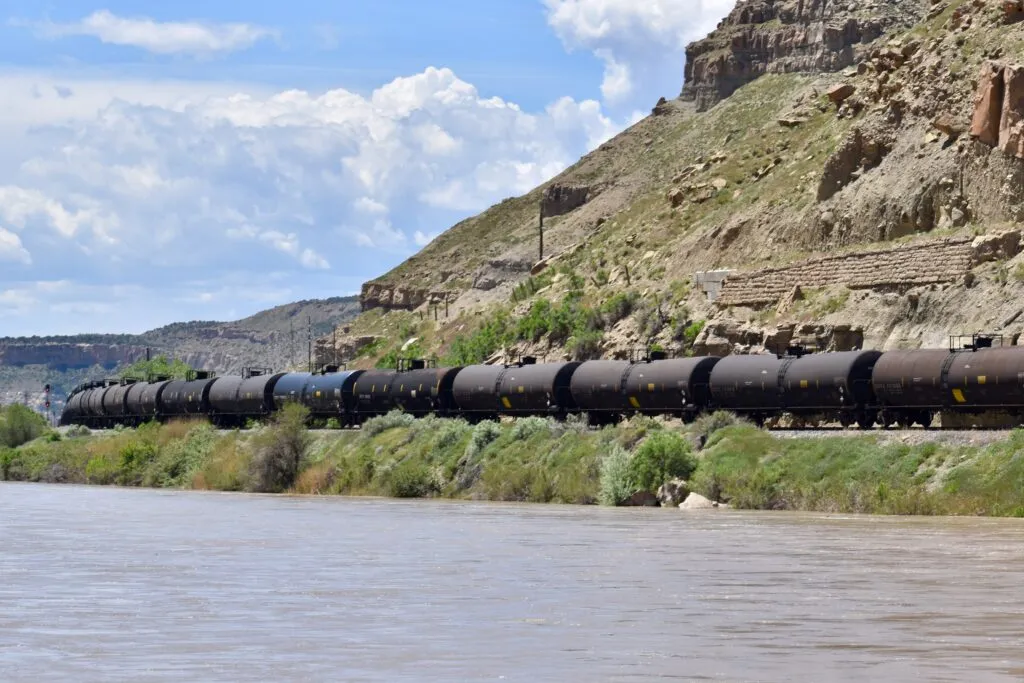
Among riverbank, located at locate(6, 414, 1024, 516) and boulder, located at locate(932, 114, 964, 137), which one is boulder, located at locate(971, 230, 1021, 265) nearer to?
boulder, located at locate(932, 114, 964, 137)

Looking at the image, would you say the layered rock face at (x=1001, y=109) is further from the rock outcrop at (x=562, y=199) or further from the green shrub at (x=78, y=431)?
the rock outcrop at (x=562, y=199)

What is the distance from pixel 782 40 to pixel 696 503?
10310 cm

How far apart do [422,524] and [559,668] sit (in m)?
25.6

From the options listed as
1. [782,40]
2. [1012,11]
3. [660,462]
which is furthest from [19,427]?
[782,40]

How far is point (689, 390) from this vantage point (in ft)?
185

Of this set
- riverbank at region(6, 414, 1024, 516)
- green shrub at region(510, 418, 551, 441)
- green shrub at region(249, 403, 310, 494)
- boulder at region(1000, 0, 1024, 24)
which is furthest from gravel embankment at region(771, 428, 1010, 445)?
boulder at region(1000, 0, 1024, 24)

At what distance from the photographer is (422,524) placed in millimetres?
43906

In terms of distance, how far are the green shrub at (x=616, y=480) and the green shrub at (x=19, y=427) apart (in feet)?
199

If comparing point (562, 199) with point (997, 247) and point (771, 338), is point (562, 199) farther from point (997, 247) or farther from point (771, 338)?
point (997, 247)

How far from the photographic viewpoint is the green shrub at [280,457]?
6944cm

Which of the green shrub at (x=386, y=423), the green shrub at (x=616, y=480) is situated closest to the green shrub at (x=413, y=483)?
the green shrub at (x=386, y=423)

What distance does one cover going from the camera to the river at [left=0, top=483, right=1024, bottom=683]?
18.8 meters

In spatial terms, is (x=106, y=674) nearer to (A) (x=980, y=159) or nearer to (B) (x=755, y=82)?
(A) (x=980, y=159)

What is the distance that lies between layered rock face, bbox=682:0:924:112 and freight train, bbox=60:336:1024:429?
228 feet
